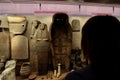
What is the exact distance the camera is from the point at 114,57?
104cm

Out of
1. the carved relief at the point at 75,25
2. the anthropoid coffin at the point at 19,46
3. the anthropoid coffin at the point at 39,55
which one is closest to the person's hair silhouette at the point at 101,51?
the anthropoid coffin at the point at 39,55

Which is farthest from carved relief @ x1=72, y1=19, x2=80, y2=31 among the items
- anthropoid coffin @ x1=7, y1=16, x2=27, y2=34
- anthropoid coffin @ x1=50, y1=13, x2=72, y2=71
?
anthropoid coffin @ x1=7, y1=16, x2=27, y2=34

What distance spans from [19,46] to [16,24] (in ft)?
0.75

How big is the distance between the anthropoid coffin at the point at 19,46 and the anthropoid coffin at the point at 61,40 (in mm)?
284

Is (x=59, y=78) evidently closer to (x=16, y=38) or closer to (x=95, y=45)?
(x=16, y=38)

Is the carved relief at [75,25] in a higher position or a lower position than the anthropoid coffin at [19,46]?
higher

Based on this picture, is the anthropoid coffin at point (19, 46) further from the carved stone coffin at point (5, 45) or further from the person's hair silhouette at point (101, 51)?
the person's hair silhouette at point (101, 51)

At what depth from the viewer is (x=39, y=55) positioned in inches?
90.0

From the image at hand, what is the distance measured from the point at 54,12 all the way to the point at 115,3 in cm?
70

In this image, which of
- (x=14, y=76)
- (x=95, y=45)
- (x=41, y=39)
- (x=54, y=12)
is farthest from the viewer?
(x=54, y=12)

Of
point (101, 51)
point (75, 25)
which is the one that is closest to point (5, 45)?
point (75, 25)

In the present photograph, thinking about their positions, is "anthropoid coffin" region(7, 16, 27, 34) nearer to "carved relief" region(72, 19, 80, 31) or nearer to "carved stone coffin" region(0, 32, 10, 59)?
"carved stone coffin" region(0, 32, 10, 59)

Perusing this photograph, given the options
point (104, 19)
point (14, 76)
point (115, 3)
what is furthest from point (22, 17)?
point (104, 19)

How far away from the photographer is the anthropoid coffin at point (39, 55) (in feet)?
7.51
